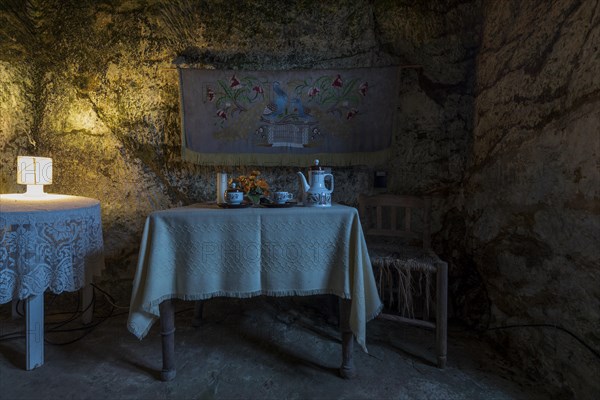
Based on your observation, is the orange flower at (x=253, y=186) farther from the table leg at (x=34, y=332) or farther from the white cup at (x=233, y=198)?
the table leg at (x=34, y=332)

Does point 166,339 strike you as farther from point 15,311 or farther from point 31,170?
point 15,311

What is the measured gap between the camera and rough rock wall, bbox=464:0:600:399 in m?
1.44

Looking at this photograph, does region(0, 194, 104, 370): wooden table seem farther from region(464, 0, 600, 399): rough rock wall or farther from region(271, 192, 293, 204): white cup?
region(464, 0, 600, 399): rough rock wall

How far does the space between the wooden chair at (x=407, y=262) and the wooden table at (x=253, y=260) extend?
33cm

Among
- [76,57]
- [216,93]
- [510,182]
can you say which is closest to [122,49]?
[76,57]

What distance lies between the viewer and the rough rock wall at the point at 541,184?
4.73 ft

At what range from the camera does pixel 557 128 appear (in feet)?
5.32

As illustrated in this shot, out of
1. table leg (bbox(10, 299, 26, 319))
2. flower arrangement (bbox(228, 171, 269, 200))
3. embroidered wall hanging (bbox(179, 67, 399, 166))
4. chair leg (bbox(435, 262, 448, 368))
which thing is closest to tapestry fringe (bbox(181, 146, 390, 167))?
embroidered wall hanging (bbox(179, 67, 399, 166))

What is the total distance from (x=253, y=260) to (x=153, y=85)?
1762 millimetres

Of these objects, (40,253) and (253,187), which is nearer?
(40,253)

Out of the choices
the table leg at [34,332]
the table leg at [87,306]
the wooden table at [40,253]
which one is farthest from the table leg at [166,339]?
the table leg at [87,306]

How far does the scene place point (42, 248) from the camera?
1.64m

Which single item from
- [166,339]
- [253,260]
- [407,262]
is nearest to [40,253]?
[166,339]

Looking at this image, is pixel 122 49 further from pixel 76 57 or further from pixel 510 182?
pixel 510 182
